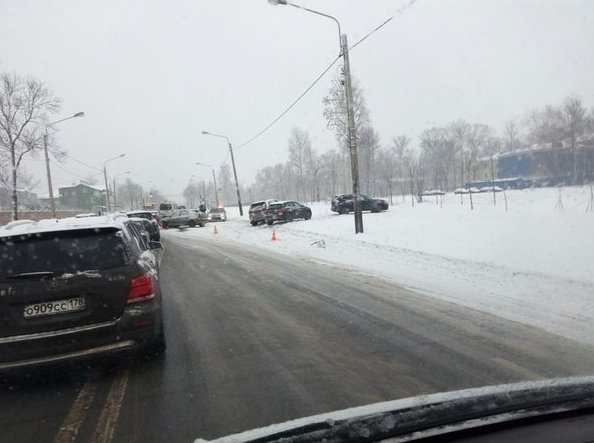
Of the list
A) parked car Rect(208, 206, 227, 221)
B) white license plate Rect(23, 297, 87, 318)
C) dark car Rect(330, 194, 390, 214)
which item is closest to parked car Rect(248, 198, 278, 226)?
dark car Rect(330, 194, 390, 214)

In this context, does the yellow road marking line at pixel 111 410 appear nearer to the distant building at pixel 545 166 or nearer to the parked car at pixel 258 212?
the parked car at pixel 258 212

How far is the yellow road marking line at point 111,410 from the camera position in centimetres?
351

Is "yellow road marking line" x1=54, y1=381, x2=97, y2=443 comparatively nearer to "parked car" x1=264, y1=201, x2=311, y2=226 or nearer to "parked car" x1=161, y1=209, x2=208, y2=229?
"parked car" x1=264, y1=201, x2=311, y2=226

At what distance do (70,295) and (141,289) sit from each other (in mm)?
651

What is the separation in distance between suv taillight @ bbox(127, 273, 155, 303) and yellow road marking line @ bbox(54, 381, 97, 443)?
914 millimetres

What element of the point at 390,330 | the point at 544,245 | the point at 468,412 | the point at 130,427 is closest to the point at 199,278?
the point at 390,330

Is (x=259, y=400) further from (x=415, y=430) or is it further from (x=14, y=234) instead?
(x=14, y=234)

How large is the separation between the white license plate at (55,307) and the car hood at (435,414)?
106 inches

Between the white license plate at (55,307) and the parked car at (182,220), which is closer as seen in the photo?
the white license plate at (55,307)

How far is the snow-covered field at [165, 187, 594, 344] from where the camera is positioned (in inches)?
283

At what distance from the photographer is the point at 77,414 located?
12.9 feet

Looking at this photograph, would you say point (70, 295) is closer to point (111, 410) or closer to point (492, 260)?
point (111, 410)

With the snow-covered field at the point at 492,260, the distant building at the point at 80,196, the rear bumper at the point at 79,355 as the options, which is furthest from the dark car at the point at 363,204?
the distant building at the point at 80,196

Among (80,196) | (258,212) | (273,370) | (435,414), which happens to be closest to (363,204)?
(258,212)
